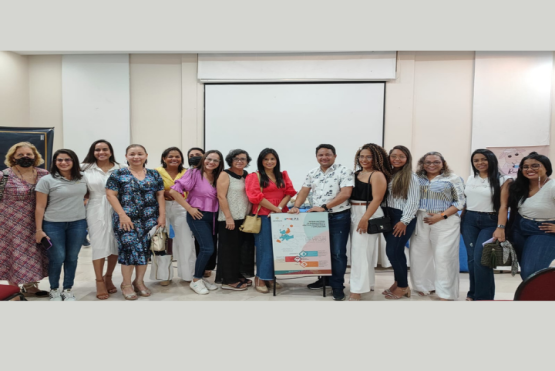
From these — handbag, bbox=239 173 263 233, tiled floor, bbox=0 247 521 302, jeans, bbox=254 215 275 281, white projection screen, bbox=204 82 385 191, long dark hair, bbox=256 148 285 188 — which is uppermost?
white projection screen, bbox=204 82 385 191

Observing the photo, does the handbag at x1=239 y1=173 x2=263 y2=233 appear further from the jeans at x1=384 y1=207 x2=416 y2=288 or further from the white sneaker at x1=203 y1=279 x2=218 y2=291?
the jeans at x1=384 y1=207 x2=416 y2=288

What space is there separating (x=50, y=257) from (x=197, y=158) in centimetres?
170

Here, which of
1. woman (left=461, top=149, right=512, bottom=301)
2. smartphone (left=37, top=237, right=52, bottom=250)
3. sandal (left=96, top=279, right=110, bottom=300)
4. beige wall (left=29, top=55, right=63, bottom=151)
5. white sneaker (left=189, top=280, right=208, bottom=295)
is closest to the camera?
woman (left=461, top=149, right=512, bottom=301)

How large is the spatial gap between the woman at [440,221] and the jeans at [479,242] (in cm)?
10

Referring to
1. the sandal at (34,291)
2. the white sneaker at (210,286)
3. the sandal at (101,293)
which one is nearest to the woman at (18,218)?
the sandal at (34,291)

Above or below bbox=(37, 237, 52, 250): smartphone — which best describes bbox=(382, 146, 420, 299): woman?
above

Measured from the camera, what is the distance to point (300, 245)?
3242 mm

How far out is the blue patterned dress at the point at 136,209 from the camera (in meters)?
3.04

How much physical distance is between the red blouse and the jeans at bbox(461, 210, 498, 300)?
5.60 feet

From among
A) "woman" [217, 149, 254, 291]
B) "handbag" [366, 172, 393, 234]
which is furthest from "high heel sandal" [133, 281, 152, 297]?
"handbag" [366, 172, 393, 234]

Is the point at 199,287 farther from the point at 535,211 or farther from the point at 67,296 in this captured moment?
the point at 535,211

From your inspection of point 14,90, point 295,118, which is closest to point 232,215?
point 295,118

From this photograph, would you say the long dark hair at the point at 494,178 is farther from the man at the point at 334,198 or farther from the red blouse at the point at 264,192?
the red blouse at the point at 264,192

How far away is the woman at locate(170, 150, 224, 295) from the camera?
10.9 ft
